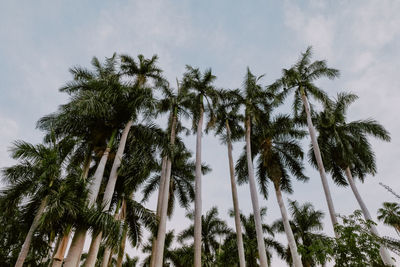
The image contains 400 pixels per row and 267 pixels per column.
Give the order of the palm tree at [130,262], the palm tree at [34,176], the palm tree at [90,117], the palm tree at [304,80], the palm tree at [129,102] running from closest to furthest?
1. the palm tree at [34,176]
2. the palm tree at [129,102]
3. the palm tree at [90,117]
4. the palm tree at [304,80]
5. the palm tree at [130,262]

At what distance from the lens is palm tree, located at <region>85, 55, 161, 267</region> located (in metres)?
10.5

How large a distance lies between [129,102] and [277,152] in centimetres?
1404

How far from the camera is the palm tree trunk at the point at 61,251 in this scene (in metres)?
8.45

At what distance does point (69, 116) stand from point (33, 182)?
14.1 feet

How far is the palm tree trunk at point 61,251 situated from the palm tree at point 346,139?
18.4m

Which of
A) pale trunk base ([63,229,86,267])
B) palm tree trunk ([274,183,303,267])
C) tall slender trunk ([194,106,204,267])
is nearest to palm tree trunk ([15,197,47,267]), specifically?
pale trunk base ([63,229,86,267])

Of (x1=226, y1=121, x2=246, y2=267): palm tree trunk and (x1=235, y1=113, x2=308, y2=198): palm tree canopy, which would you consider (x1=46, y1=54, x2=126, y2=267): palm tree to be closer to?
(x1=226, y1=121, x2=246, y2=267): palm tree trunk

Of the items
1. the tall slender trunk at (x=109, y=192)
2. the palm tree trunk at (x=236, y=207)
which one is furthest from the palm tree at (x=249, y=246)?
the tall slender trunk at (x=109, y=192)

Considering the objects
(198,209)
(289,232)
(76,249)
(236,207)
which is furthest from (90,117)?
(289,232)

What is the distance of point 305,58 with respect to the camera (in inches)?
769

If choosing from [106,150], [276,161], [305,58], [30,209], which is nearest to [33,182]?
[30,209]

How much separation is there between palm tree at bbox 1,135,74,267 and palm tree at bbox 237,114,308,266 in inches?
594

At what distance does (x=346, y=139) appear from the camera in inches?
750

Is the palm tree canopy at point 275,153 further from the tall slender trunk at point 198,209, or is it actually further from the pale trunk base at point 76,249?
the pale trunk base at point 76,249
